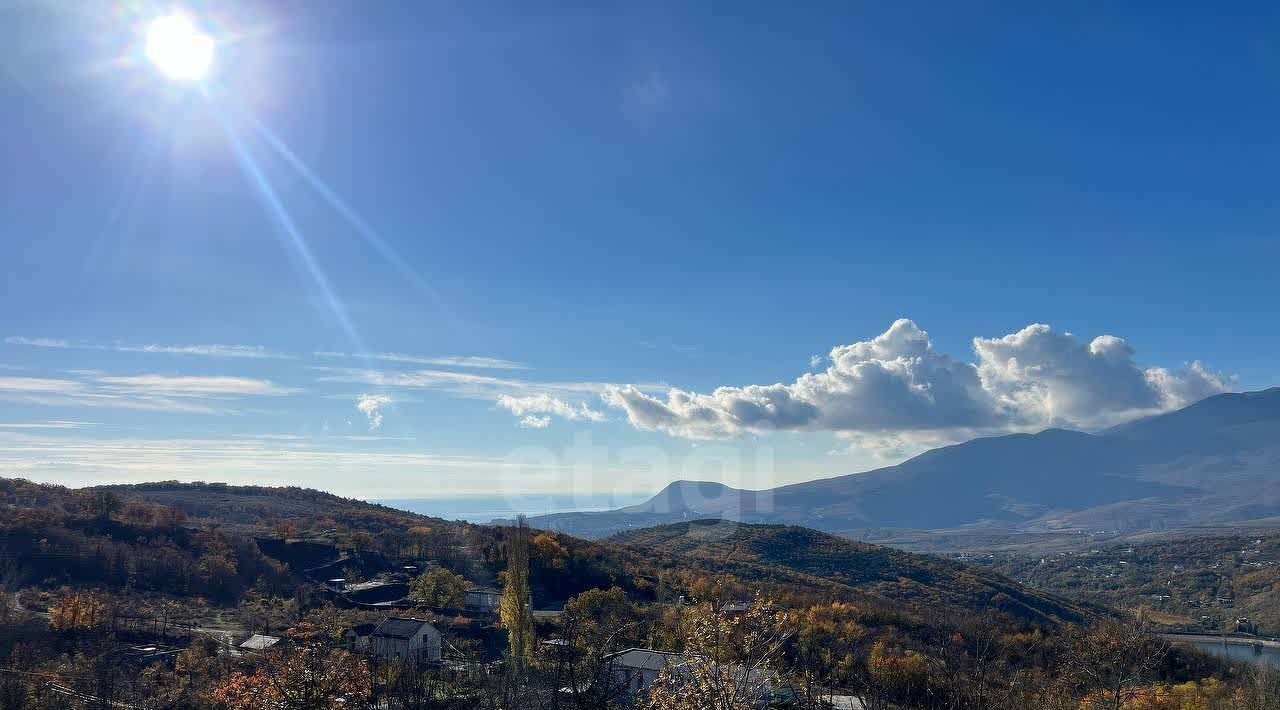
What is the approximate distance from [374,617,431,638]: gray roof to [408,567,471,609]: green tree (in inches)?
487

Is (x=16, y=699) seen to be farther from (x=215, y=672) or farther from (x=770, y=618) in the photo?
(x=770, y=618)

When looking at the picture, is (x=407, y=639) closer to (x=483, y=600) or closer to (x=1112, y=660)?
(x=483, y=600)

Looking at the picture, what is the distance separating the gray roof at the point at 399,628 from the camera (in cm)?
3849

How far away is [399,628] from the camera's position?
39.1m

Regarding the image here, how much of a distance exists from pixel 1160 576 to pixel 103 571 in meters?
137

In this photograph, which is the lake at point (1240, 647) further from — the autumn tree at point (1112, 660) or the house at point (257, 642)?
the house at point (257, 642)

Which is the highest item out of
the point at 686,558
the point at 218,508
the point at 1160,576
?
the point at 218,508

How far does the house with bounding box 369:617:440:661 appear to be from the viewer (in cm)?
3741

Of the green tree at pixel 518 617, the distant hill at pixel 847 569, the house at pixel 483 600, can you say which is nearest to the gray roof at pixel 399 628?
the green tree at pixel 518 617

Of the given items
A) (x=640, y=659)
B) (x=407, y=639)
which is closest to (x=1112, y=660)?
(x=640, y=659)

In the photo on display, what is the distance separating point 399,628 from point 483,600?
48.1 ft

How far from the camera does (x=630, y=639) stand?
141ft

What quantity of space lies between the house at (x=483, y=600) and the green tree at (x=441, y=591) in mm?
587

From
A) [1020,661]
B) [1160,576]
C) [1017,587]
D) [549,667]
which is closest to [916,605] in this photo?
[1020,661]
